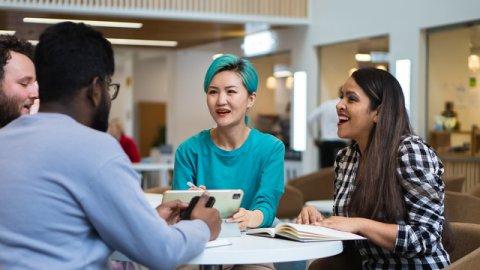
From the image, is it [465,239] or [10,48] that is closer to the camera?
[465,239]

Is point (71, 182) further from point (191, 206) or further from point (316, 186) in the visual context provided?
point (316, 186)

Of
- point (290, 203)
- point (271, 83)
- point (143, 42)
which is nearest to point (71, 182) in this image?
point (290, 203)

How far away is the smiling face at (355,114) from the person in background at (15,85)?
1.35 m

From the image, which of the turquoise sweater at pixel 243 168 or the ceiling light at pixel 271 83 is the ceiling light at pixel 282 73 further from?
the turquoise sweater at pixel 243 168

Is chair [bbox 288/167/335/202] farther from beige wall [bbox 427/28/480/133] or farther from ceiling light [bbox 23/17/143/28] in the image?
ceiling light [bbox 23/17/143/28]

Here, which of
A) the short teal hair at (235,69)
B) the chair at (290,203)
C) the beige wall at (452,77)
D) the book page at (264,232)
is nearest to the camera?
the book page at (264,232)

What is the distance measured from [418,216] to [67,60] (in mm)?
1523

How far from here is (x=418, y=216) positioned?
306 centimetres

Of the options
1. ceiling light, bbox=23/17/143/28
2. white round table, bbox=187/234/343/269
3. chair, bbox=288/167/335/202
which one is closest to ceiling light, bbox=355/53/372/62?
ceiling light, bbox=23/17/143/28

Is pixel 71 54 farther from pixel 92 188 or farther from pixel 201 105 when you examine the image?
pixel 201 105

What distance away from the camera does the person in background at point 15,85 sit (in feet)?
11.6

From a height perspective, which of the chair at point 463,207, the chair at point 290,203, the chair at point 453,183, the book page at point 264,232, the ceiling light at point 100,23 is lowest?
the chair at point 290,203

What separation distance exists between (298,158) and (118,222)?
10543 millimetres

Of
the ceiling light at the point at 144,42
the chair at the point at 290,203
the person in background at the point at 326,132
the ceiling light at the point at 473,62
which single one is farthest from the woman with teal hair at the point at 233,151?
the ceiling light at the point at 144,42
